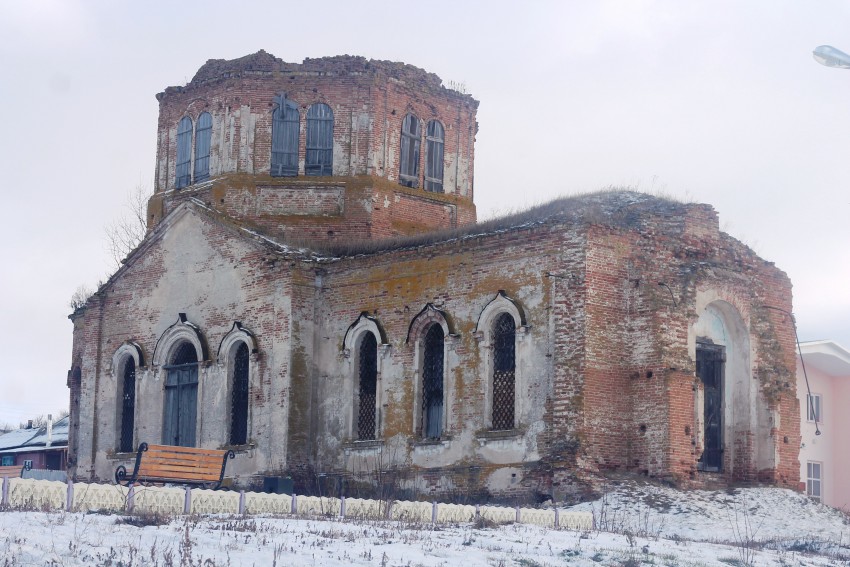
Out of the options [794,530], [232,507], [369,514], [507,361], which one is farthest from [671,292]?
[232,507]

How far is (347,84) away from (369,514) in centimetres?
1415

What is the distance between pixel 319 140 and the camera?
2958cm

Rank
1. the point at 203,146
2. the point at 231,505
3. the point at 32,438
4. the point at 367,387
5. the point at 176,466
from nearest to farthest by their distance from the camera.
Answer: the point at 231,505, the point at 176,466, the point at 367,387, the point at 203,146, the point at 32,438

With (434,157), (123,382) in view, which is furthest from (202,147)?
(123,382)

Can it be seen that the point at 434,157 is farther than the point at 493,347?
Yes

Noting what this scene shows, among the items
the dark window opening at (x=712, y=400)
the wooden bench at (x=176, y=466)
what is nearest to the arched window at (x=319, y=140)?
the wooden bench at (x=176, y=466)

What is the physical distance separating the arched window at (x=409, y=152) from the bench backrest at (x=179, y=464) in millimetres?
9602

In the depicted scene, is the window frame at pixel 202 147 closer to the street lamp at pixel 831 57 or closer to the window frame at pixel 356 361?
the window frame at pixel 356 361

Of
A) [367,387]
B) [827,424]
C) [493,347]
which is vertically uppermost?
[493,347]

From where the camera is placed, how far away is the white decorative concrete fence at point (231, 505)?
1516cm

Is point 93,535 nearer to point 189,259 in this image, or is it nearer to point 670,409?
point 670,409

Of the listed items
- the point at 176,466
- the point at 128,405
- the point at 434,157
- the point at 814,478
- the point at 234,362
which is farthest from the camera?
the point at 814,478

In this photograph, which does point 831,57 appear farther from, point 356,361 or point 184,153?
point 184,153

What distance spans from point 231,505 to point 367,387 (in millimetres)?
8115
